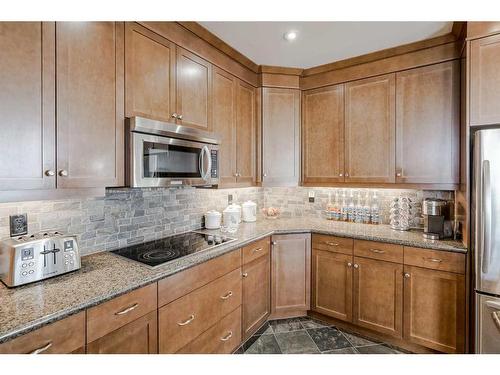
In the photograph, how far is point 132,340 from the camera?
1.27 meters

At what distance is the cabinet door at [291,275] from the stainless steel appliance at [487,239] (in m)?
1.27

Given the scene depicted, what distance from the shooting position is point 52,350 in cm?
99

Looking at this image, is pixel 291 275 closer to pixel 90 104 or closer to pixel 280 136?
pixel 280 136

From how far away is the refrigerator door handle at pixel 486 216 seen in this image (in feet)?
5.59

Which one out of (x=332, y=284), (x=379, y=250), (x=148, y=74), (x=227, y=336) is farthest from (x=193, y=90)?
(x=332, y=284)

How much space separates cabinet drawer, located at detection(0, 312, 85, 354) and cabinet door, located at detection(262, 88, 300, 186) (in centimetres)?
208

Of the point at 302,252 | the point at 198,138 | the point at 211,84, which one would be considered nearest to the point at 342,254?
the point at 302,252

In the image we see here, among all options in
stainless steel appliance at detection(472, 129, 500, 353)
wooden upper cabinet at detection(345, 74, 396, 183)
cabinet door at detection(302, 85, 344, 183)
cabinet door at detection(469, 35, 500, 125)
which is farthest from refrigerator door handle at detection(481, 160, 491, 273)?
cabinet door at detection(302, 85, 344, 183)

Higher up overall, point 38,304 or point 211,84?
point 211,84

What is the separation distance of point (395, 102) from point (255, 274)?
2018 mm

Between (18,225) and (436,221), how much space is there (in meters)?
2.91

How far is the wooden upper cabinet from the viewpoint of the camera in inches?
97.5

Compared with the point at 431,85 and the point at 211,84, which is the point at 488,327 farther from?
the point at 211,84

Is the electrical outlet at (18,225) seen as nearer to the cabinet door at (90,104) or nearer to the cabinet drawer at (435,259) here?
the cabinet door at (90,104)
